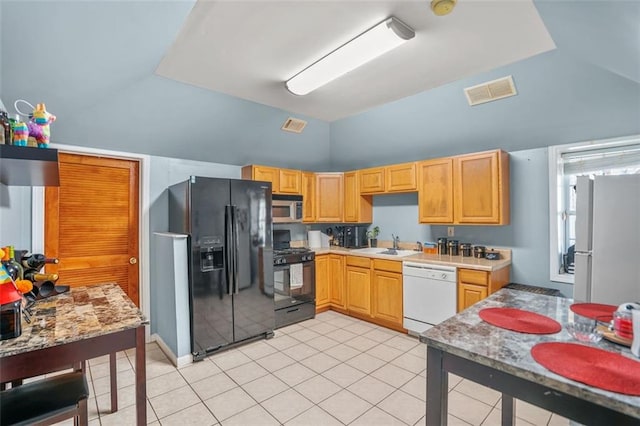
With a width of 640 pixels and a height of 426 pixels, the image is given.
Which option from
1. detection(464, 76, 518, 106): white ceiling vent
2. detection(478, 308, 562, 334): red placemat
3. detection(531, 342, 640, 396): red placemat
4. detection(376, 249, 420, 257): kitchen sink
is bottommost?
detection(376, 249, 420, 257): kitchen sink

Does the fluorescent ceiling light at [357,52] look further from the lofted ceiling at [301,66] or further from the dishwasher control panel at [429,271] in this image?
the dishwasher control panel at [429,271]

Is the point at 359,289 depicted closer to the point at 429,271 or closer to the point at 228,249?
the point at 429,271

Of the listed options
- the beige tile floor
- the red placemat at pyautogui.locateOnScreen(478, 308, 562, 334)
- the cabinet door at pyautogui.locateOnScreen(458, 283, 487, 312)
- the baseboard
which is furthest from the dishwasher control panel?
the baseboard

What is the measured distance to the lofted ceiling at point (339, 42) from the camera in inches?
75.7

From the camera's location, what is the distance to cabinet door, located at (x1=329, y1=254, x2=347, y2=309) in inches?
171

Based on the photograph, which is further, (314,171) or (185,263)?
(314,171)

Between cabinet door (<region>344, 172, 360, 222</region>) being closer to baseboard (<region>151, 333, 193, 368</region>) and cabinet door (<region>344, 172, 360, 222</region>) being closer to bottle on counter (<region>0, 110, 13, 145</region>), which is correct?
baseboard (<region>151, 333, 193, 368</region>)

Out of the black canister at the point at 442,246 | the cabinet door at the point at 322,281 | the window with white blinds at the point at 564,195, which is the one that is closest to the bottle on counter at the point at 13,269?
the cabinet door at the point at 322,281

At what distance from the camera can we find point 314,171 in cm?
506

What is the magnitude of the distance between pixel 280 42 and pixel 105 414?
3.11 m

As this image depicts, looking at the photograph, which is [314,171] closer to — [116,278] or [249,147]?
[249,147]

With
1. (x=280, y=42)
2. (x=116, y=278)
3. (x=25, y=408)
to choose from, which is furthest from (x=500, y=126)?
(x=116, y=278)

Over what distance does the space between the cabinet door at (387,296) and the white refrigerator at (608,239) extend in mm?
1921

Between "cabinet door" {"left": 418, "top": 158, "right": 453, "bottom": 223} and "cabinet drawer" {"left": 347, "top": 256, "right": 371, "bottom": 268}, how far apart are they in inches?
35.0
